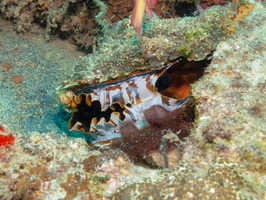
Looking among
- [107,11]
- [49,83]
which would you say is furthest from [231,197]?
[107,11]

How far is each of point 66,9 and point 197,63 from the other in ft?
10.5

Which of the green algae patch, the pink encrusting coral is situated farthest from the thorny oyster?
the pink encrusting coral

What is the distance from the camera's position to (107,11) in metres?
4.30

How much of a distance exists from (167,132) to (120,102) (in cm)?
69

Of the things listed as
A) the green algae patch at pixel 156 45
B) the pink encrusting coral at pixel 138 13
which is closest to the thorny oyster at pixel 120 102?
the green algae patch at pixel 156 45

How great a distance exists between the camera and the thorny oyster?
101 inches

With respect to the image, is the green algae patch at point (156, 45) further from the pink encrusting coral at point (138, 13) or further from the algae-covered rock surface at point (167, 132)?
the pink encrusting coral at point (138, 13)

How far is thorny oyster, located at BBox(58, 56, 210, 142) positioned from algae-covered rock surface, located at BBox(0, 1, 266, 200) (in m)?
0.17

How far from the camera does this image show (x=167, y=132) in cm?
240

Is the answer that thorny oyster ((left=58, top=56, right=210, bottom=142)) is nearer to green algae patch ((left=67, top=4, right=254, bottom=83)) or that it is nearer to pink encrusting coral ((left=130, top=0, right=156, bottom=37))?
green algae patch ((left=67, top=4, right=254, bottom=83))

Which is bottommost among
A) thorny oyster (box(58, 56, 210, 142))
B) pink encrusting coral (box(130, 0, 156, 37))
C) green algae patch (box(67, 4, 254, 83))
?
thorny oyster (box(58, 56, 210, 142))

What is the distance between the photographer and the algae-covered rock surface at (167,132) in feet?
5.45

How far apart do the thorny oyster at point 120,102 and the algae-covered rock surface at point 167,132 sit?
17 cm

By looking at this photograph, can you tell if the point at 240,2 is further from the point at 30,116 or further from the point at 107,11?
the point at 30,116
